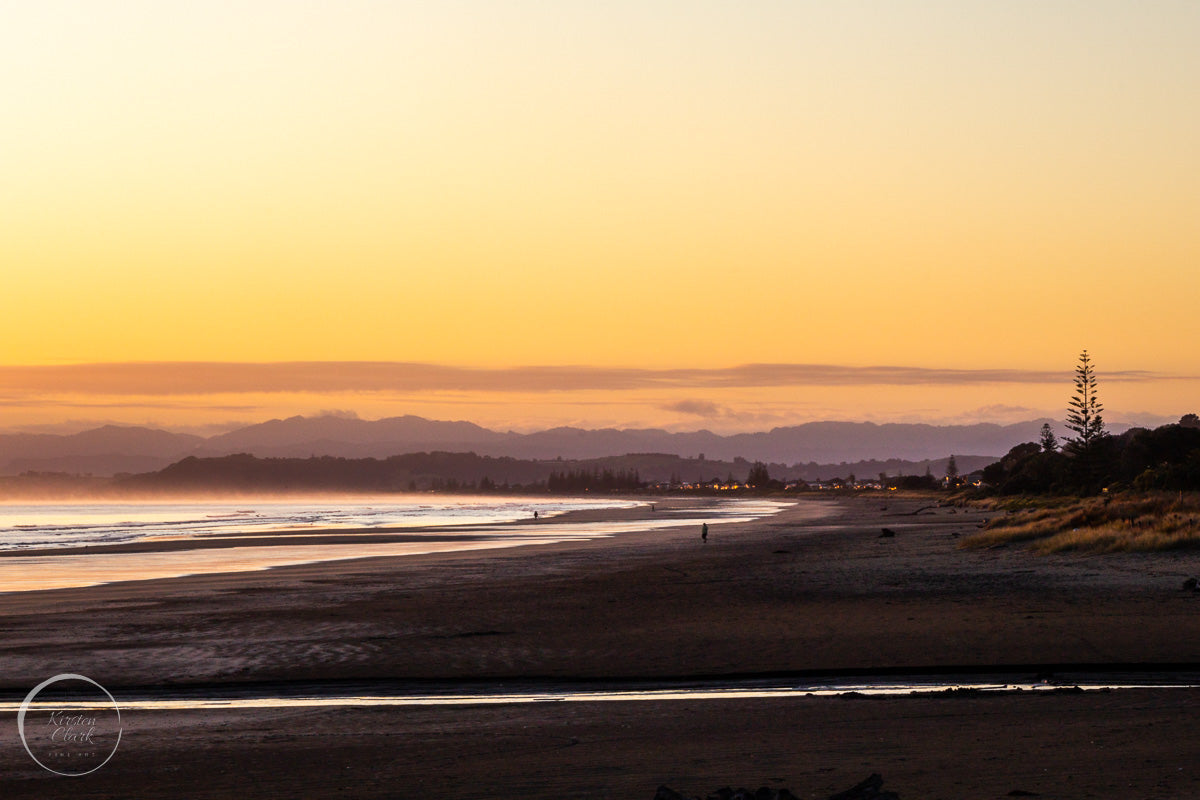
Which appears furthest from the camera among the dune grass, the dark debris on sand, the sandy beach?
the dune grass

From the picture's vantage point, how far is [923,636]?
54.6ft

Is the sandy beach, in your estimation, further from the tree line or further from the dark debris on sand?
the tree line

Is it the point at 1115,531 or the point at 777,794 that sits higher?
the point at 1115,531

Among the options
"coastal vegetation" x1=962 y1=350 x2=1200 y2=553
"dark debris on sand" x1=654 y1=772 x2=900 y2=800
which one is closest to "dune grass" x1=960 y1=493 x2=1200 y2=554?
→ "coastal vegetation" x1=962 y1=350 x2=1200 y2=553

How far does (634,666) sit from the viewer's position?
1517 centimetres

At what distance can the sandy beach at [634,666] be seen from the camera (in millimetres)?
8820

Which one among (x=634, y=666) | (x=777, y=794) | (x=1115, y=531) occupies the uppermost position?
(x=1115, y=531)

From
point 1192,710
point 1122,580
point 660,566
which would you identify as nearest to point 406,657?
point 1192,710

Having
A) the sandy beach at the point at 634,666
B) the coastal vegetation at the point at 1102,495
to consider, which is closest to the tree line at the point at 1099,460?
the coastal vegetation at the point at 1102,495

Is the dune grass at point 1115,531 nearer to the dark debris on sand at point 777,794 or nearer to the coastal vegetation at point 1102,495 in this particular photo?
the coastal vegetation at point 1102,495

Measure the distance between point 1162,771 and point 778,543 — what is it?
37469mm

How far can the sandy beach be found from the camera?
8.82 meters

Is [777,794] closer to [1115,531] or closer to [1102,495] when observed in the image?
[1115,531]

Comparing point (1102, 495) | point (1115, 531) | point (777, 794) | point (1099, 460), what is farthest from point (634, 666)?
point (1099, 460)
